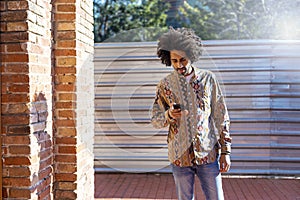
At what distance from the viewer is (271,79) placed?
17.5 feet

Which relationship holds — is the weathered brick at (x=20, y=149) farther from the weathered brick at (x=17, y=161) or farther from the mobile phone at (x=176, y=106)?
the mobile phone at (x=176, y=106)

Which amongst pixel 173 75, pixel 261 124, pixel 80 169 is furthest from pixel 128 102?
pixel 173 75

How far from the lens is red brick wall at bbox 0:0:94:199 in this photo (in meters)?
2.39

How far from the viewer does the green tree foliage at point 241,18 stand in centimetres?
1070

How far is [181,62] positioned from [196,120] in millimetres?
398

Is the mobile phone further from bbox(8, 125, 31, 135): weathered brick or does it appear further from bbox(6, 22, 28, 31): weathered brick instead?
bbox(6, 22, 28, 31): weathered brick

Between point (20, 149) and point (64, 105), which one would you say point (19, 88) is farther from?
point (64, 105)

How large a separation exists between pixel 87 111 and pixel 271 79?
3039 mm

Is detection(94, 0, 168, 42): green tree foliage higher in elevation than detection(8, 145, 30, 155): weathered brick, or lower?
higher

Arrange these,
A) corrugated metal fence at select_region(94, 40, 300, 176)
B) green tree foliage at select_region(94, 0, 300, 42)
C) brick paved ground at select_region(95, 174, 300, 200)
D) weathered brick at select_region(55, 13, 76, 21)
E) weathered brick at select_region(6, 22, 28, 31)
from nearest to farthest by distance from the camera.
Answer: weathered brick at select_region(6, 22, 28, 31) < weathered brick at select_region(55, 13, 76, 21) < brick paved ground at select_region(95, 174, 300, 200) < corrugated metal fence at select_region(94, 40, 300, 176) < green tree foliage at select_region(94, 0, 300, 42)

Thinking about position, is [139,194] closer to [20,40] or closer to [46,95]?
[46,95]

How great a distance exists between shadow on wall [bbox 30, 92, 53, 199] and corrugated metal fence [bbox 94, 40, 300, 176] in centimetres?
285

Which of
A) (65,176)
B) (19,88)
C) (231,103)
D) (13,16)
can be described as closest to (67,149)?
(65,176)

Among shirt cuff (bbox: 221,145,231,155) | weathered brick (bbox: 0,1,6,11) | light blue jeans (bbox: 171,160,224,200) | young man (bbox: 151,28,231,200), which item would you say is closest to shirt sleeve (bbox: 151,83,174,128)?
young man (bbox: 151,28,231,200)
